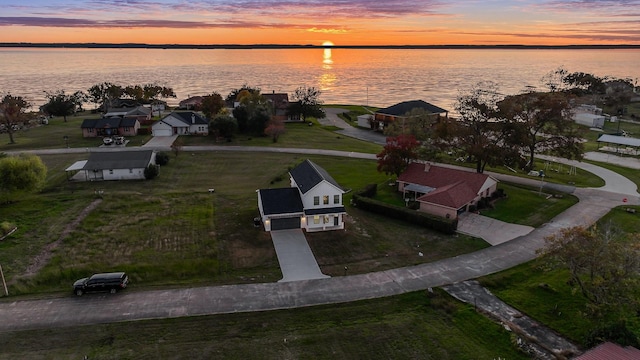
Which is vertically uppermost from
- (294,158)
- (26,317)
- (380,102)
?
(380,102)

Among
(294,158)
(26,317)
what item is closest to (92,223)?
(26,317)

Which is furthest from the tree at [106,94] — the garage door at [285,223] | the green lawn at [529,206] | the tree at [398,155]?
the green lawn at [529,206]

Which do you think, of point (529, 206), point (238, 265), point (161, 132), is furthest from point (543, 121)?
point (161, 132)

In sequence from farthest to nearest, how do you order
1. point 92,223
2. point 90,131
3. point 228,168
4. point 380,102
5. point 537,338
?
1. point 380,102
2. point 90,131
3. point 228,168
4. point 92,223
5. point 537,338

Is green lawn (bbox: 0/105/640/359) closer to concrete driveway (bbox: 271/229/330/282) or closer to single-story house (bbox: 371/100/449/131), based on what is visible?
concrete driveway (bbox: 271/229/330/282)

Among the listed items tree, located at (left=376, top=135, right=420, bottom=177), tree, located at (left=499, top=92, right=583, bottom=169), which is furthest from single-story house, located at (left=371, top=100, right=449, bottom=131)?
tree, located at (left=376, top=135, right=420, bottom=177)

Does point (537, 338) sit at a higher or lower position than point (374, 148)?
lower

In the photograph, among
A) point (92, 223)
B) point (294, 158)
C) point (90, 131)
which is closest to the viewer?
point (92, 223)

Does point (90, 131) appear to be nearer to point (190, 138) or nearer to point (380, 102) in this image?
point (190, 138)
